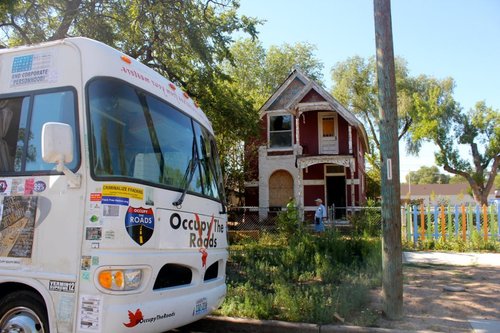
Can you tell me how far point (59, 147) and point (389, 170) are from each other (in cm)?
431

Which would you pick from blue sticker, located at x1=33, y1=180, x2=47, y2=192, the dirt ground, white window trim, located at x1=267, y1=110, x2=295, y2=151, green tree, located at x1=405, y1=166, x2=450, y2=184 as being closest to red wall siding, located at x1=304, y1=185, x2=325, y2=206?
white window trim, located at x1=267, y1=110, x2=295, y2=151

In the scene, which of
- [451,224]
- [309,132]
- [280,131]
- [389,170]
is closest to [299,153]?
[309,132]

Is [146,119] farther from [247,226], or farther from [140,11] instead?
[247,226]

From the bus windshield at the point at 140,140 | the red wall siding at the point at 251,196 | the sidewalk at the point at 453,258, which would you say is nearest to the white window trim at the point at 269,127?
the red wall siding at the point at 251,196

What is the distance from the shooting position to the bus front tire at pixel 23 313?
12.9 feet

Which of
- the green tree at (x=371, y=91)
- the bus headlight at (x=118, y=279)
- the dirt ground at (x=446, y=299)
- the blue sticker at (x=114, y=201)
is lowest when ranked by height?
the dirt ground at (x=446, y=299)

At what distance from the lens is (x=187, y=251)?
4570 mm

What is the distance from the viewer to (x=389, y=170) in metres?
6.13

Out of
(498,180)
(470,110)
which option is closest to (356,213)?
(470,110)

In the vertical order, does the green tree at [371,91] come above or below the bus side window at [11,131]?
above

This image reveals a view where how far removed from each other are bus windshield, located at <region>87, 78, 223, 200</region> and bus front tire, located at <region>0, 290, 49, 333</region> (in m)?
1.31

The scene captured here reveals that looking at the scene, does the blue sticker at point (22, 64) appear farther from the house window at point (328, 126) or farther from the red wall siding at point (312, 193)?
the house window at point (328, 126)

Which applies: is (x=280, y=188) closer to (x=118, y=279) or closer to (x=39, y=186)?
(x=39, y=186)

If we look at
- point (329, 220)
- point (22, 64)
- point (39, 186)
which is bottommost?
point (329, 220)
